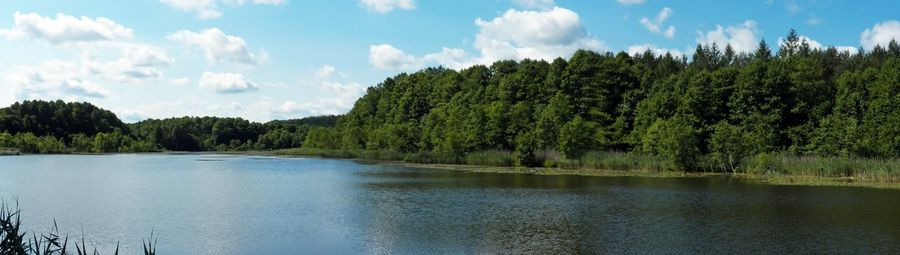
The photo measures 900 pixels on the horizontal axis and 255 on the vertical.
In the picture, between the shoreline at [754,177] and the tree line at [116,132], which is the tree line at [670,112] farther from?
the tree line at [116,132]

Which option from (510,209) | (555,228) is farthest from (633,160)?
(555,228)

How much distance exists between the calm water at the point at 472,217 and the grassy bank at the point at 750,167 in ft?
23.4

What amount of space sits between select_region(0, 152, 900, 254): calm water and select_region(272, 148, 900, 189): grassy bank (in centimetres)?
713

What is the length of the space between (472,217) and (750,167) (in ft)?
106

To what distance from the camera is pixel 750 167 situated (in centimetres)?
4822

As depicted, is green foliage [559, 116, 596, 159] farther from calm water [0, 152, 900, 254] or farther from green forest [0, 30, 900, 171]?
calm water [0, 152, 900, 254]

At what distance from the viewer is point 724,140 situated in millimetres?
49688

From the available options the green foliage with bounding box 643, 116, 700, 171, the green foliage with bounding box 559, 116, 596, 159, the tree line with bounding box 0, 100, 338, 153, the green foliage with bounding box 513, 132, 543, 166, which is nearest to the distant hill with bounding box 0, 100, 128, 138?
the tree line with bounding box 0, 100, 338, 153

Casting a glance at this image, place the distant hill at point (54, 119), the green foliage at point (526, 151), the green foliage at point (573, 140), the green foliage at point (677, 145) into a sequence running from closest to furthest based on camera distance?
the green foliage at point (677, 145) → the green foliage at point (573, 140) → the green foliage at point (526, 151) → the distant hill at point (54, 119)

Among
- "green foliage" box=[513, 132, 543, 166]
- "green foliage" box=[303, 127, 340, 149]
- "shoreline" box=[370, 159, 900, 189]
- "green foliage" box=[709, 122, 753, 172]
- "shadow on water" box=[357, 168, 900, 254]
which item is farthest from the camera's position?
"green foliage" box=[303, 127, 340, 149]

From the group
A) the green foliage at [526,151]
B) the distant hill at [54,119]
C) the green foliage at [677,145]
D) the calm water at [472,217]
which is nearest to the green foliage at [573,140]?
the green foliage at [526,151]

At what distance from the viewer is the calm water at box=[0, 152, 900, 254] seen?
1805 cm

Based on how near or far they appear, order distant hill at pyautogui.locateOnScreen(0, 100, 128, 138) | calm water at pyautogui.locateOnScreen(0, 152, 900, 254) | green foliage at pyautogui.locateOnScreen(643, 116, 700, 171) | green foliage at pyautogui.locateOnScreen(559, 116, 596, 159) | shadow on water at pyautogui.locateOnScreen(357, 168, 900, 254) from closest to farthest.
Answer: shadow on water at pyautogui.locateOnScreen(357, 168, 900, 254)
calm water at pyautogui.locateOnScreen(0, 152, 900, 254)
green foliage at pyautogui.locateOnScreen(643, 116, 700, 171)
green foliage at pyautogui.locateOnScreen(559, 116, 596, 159)
distant hill at pyautogui.locateOnScreen(0, 100, 128, 138)

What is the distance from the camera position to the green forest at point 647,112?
50.7 metres
